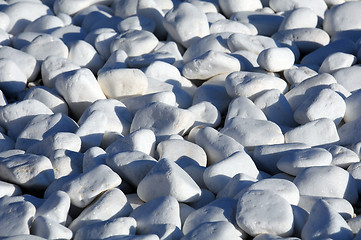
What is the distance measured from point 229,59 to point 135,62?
0.35 m

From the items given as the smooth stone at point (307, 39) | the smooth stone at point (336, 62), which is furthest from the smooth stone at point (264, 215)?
the smooth stone at point (307, 39)

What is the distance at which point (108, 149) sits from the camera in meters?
1.90

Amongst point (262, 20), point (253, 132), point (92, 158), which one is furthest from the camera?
point (262, 20)

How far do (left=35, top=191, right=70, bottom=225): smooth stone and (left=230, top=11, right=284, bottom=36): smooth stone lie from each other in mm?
1506

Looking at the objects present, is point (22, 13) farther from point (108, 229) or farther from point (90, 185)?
point (108, 229)

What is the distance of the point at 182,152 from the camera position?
1.87 m

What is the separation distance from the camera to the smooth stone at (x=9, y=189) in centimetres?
171

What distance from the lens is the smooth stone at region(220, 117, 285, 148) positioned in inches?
76.3

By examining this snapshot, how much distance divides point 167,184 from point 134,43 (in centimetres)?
102

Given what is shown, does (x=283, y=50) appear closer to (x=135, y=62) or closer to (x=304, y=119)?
(x=304, y=119)

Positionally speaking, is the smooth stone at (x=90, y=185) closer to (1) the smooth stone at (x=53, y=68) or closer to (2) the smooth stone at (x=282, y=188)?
(2) the smooth stone at (x=282, y=188)

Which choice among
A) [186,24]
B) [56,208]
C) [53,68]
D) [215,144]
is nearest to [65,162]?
[56,208]

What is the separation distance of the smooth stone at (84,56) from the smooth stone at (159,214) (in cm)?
108

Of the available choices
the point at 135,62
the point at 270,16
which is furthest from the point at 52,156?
the point at 270,16
